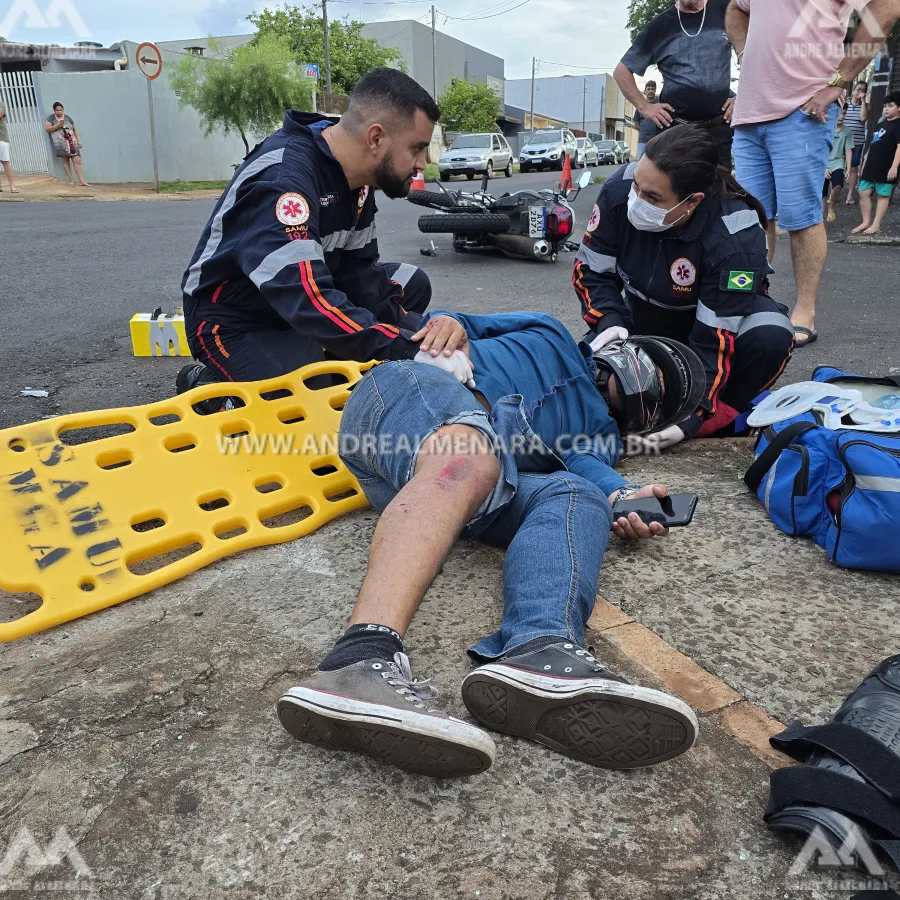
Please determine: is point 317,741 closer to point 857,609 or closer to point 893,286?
point 857,609

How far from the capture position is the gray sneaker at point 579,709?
1.29 m

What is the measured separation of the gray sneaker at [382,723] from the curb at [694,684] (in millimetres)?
503

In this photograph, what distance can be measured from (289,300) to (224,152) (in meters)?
28.1

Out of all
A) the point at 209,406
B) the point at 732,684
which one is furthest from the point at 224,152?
the point at 732,684

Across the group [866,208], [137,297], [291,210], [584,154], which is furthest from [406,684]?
[584,154]

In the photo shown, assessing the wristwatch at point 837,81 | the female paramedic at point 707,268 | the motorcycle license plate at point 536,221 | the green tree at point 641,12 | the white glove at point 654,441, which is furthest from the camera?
the green tree at point 641,12

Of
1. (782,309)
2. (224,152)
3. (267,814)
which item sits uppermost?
(224,152)

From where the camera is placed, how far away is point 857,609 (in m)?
1.88

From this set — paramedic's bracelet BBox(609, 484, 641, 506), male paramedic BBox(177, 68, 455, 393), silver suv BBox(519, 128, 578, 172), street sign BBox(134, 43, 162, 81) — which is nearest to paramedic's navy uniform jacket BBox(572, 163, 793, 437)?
paramedic's bracelet BBox(609, 484, 641, 506)

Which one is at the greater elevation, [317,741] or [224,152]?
[224,152]

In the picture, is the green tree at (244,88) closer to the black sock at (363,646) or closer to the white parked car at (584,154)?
the white parked car at (584,154)

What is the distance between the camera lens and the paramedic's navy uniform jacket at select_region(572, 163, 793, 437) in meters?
3.06

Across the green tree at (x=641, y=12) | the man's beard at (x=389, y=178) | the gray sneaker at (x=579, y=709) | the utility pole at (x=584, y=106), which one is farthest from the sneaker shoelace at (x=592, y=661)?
the utility pole at (x=584, y=106)

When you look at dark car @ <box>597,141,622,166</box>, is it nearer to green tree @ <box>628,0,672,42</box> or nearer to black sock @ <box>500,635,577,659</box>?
green tree @ <box>628,0,672,42</box>
